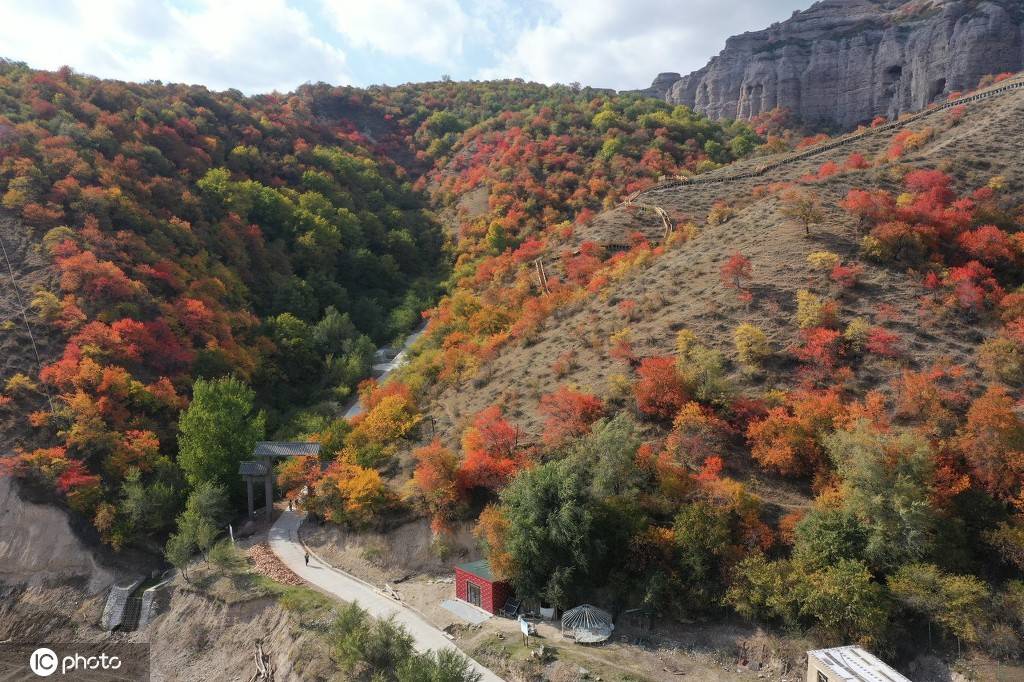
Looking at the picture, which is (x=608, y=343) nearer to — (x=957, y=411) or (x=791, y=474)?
(x=791, y=474)

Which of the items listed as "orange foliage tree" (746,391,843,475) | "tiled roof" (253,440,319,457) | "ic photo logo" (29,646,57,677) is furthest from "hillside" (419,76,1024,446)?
"ic photo logo" (29,646,57,677)

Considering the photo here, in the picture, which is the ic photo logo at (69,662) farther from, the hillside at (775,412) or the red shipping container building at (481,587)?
the red shipping container building at (481,587)

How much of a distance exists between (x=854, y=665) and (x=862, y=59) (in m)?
90.3

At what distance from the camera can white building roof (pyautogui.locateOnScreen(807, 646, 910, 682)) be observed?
1705cm

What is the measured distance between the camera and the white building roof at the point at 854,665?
671 inches

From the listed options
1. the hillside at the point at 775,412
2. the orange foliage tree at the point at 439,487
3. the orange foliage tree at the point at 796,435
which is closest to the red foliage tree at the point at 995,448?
the hillside at the point at 775,412

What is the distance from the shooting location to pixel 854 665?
57.8ft

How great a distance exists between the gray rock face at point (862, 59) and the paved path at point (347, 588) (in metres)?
81.1

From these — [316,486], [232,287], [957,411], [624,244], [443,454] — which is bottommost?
[316,486]

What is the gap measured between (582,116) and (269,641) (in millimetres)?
69821

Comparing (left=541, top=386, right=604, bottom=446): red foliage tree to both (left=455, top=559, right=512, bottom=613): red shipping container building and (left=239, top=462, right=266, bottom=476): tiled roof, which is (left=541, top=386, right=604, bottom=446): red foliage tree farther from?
(left=239, top=462, right=266, bottom=476): tiled roof

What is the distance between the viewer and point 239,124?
244ft

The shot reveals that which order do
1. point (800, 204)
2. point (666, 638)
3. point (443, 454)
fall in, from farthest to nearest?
point (800, 204)
point (443, 454)
point (666, 638)

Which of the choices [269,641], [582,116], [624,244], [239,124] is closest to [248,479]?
[269,641]
